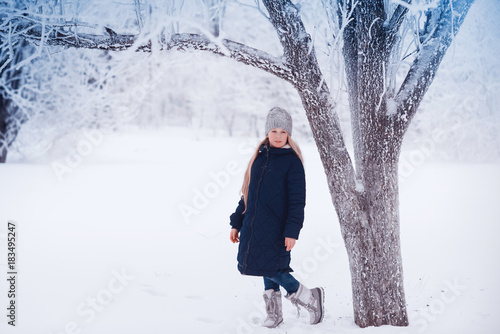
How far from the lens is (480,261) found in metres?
4.62

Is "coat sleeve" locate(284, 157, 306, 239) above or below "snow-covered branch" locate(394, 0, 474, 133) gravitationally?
below

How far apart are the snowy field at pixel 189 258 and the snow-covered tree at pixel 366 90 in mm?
515

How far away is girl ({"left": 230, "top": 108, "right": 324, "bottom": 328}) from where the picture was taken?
265cm

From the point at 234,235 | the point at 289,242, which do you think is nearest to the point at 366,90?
the point at 289,242

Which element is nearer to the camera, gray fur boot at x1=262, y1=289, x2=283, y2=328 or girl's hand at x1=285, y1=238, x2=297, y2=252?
girl's hand at x1=285, y1=238, x2=297, y2=252

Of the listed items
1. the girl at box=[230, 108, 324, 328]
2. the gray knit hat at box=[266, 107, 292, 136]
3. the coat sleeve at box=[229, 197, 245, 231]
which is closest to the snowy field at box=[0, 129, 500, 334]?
the girl at box=[230, 108, 324, 328]

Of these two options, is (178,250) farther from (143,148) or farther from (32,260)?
(143,148)

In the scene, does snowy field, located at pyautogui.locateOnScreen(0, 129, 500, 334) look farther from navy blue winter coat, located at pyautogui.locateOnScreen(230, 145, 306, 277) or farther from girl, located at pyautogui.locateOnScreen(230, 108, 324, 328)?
navy blue winter coat, located at pyautogui.locateOnScreen(230, 145, 306, 277)

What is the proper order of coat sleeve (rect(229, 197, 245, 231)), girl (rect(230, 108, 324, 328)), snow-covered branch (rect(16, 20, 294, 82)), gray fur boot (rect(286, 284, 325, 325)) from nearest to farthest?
snow-covered branch (rect(16, 20, 294, 82)) < girl (rect(230, 108, 324, 328)) < gray fur boot (rect(286, 284, 325, 325)) < coat sleeve (rect(229, 197, 245, 231))

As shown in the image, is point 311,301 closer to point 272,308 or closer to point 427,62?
point 272,308

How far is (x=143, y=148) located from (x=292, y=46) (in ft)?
57.2

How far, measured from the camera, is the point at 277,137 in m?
2.80

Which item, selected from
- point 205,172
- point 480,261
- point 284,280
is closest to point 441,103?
point 205,172

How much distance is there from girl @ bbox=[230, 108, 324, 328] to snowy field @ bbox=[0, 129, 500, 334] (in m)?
0.27
